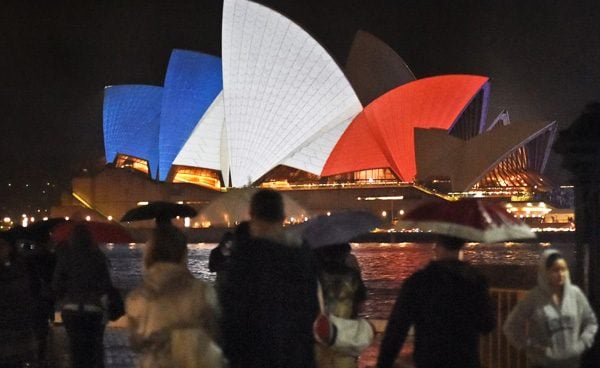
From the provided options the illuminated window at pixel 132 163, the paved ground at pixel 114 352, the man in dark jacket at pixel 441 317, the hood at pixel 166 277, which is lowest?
the paved ground at pixel 114 352

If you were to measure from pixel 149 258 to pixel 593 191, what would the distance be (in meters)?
2.91

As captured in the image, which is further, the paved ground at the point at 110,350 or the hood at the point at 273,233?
the paved ground at the point at 110,350

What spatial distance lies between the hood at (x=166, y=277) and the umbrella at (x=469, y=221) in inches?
43.3

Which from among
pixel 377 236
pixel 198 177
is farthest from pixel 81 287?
pixel 198 177

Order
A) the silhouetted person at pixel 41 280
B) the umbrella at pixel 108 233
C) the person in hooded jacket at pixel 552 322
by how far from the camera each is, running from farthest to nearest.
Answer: the silhouetted person at pixel 41 280
the umbrella at pixel 108 233
the person in hooded jacket at pixel 552 322

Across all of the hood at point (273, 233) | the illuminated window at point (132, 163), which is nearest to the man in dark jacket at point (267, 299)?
the hood at point (273, 233)

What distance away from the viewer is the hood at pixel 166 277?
3.21 meters

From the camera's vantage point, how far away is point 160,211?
699 centimetres

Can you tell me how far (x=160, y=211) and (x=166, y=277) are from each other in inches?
150

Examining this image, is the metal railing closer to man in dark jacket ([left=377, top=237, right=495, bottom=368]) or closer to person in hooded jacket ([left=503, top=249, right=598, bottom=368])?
person in hooded jacket ([left=503, top=249, right=598, bottom=368])

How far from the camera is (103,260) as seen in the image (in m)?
5.56

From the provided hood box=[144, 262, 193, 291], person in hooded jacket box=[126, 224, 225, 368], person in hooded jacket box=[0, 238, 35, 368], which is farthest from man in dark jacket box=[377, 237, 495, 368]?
person in hooded jacket box=[0, 238, 35, 368]

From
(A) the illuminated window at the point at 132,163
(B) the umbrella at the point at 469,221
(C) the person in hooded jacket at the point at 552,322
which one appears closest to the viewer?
(C) the person in hooded jacket at the point at 552,322

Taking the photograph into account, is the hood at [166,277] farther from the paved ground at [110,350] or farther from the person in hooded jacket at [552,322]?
the paved ground at [110,350]
